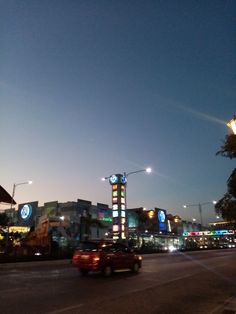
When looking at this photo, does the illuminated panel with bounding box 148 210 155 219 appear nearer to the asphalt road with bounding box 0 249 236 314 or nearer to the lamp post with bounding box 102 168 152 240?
the lamp post with bounding box 102 168 152 240

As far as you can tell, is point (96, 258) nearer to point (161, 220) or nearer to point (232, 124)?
point (232, 124)

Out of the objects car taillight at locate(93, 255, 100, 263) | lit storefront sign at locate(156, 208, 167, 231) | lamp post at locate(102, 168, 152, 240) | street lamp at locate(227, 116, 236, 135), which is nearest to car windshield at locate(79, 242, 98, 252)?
car taillight at locate(93, 255, 100, 263)

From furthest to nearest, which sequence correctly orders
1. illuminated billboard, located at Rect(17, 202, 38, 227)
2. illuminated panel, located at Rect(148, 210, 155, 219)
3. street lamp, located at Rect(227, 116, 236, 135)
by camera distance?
1. illuminated panel, located at Rect(148, 210, 155, 219)
2. illuminated billboard, located at Rect(17, 202, 38, 227)
3. street lamp, located at Rect(227, 116, 236, 135)

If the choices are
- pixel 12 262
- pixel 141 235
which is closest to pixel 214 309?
pixel 12 262

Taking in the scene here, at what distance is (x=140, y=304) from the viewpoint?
9352 mm

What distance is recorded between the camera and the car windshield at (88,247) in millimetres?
17006

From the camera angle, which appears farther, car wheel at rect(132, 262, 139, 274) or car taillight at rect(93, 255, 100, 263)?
car wheel at rect(132, 262, 139, 274)

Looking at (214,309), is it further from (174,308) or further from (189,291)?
(189,291)

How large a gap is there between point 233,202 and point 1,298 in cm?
821

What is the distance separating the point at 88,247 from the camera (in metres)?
17.3

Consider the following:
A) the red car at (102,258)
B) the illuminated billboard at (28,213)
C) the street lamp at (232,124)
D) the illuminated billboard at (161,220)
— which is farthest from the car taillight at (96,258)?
the illuminated billboard at (161,220)

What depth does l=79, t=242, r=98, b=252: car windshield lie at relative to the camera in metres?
17.0

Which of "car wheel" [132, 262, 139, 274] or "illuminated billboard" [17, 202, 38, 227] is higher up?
"illuminated billboard" [17, 202, 38, 227]

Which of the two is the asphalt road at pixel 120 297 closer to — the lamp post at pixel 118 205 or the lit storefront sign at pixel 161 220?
the lamp post at pixel 118 205
